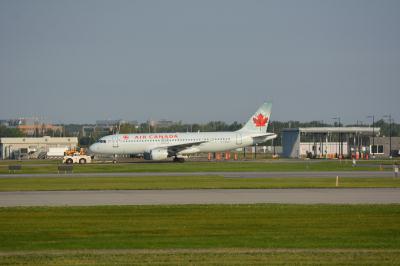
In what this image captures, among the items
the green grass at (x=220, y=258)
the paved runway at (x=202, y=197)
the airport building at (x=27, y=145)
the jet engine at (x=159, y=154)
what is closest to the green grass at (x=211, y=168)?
the jet engine at (x=159, y=154)

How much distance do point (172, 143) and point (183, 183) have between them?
42.4m

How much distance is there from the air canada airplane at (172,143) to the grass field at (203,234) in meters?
58.2

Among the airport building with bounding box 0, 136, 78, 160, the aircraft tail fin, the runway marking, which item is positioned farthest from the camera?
the airport building with bounding box 0, 136, 78, 160

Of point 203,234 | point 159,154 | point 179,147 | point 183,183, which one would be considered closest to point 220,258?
point 203,234

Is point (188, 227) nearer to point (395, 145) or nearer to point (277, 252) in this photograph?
point (277, 252)

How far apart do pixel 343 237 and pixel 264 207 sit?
28.8 ft

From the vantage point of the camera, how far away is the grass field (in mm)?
19391

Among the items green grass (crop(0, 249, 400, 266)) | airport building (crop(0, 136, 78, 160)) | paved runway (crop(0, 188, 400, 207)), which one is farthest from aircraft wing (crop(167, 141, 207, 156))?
green grass (crop(0, 249, 400, 266))

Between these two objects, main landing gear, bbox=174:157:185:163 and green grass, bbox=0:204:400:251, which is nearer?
green grass, bbox=0:204:400:251

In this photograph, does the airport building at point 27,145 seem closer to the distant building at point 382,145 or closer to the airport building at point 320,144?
the airport building at point 320,144

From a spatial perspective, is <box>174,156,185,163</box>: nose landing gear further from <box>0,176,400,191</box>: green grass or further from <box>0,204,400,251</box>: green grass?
<box>0,204,400,251</box>: green grass

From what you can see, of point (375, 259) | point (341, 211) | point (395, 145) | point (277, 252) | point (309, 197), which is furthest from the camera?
point (395, 145)

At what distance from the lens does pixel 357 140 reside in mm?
135250

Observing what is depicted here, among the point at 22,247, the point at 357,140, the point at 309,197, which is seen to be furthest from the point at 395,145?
the point at 22,247
